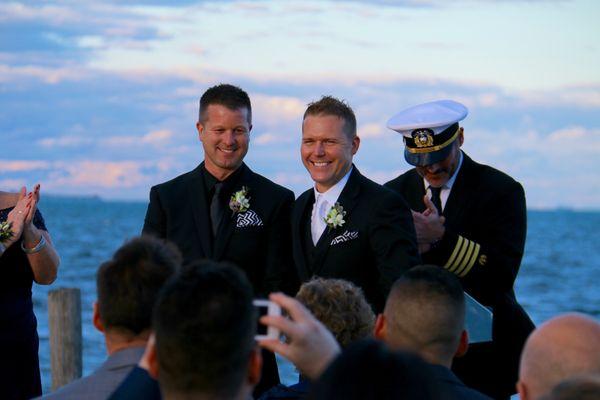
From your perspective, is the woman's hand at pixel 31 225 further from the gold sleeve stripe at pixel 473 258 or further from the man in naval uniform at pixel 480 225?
the gold sleeve stripe at pixel 473 258

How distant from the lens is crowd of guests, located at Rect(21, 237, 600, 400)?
2.16 metres

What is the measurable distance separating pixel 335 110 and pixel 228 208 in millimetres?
791


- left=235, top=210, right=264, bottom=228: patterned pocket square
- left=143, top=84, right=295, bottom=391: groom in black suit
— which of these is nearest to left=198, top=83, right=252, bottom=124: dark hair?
left=143, top=84, right=295, bottom=391: groom in black suit

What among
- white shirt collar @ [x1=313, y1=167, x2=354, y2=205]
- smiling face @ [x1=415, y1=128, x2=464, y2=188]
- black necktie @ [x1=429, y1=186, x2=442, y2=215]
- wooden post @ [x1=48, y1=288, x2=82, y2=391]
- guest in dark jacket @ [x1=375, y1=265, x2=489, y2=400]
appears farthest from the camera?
wooden post @ [x1=48, y1=288, x2=82, y2=391]

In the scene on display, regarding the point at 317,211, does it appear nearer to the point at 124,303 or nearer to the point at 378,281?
the point at 378,281

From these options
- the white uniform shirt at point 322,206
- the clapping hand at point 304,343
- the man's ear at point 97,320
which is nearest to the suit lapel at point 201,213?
the white uniform shirt at point 322,206

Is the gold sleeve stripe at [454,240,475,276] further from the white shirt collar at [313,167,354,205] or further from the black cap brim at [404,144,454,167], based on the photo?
the white shirt collar at [313,167,354,205]

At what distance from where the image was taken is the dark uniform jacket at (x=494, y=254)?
5.80 metres

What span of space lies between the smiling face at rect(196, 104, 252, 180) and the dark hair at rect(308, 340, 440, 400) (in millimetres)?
3584

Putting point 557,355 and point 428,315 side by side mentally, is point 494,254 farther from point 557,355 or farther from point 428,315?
point 557,355

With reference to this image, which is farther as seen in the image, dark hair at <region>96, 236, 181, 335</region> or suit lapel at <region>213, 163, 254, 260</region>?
suit lapel at <region>213, 163, 254, 260</region>

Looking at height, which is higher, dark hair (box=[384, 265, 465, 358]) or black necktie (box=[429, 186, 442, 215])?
black necktie (box=[429, 186, 442, 215])

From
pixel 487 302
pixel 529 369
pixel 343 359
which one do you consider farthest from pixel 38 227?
pixel 343 359

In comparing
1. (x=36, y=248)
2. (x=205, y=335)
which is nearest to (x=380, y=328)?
(x=205, y=335)
